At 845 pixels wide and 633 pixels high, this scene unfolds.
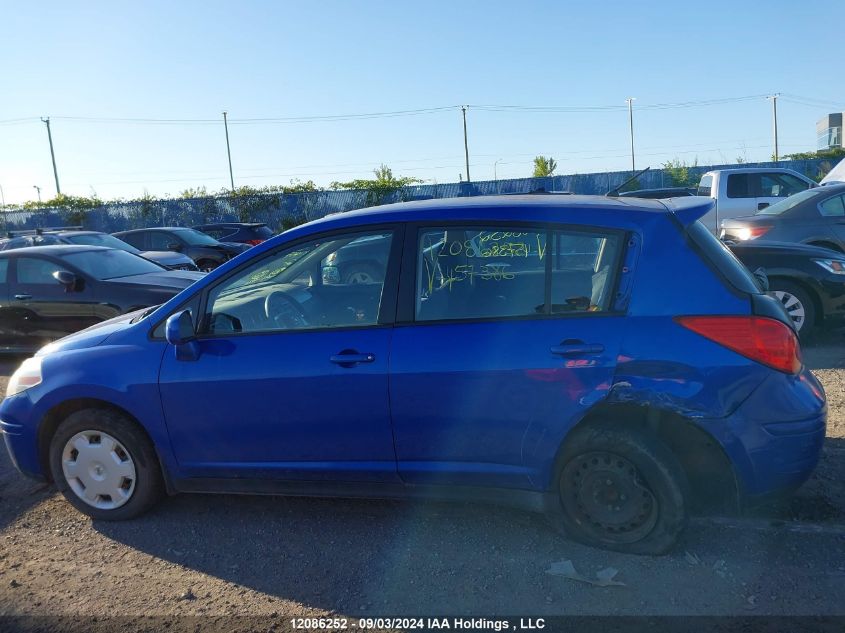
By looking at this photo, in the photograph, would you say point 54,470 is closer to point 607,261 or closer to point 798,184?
point 607,261

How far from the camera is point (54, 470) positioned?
412 centimetres

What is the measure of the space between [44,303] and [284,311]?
232 inches

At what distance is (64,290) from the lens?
27.7 feet

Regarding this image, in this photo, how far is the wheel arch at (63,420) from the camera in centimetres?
396

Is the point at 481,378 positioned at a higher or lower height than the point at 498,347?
lower

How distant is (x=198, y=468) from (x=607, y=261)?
2400mm

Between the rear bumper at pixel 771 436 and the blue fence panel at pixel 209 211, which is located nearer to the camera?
the rear bumper at pixel 771 436

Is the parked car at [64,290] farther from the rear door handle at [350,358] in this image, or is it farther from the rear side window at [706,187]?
the rear side window at [706,187]

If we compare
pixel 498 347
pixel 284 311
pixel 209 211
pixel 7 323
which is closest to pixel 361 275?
pixel 284 311

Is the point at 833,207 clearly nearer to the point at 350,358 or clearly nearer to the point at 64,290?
the point at 350,358

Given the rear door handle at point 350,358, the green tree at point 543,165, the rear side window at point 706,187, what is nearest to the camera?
the rear door handle at point 350,358

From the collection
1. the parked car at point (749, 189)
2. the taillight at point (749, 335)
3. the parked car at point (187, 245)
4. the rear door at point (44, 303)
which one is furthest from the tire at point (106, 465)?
the parked car at point (749, 189)

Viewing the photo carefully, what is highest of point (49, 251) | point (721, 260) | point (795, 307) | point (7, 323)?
point (49, 251)

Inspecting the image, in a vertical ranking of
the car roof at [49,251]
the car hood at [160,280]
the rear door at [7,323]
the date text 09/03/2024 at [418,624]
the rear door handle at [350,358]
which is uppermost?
the car roof at [49,251]
